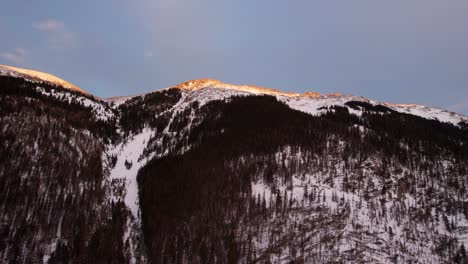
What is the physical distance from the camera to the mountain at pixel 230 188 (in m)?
49.8

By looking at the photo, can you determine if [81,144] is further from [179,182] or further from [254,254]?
[254,254]

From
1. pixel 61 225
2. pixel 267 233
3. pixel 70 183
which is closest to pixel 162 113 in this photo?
pixel 70 183

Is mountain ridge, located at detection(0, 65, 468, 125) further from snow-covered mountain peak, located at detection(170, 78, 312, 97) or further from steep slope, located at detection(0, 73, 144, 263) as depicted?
steep slope, located at detection(0, 73, 144, 263)

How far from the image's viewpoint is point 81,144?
238ft

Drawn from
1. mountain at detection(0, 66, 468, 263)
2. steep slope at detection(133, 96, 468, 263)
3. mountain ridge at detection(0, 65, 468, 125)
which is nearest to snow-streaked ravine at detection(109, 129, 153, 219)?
mountain at detection(0, 66, 468, 263)

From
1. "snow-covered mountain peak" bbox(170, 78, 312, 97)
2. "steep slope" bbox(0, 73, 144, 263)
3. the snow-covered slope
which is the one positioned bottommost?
"steep slope" bbox(0, 73, 144, 263)

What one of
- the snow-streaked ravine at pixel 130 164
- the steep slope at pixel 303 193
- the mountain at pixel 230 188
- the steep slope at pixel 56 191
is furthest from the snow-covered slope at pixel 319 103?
the steep slope at pixel 56 191

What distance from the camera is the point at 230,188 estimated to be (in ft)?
193

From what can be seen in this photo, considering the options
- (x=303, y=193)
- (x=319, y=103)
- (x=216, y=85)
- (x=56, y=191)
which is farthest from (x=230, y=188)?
(x=216, y=85)

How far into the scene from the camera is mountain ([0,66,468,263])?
4981 centimetres

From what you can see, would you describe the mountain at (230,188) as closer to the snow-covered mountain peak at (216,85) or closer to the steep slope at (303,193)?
the steep slope at (303,193)

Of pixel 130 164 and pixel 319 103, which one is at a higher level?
pixel 319 103

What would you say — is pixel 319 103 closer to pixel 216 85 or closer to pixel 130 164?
pixel 216 85

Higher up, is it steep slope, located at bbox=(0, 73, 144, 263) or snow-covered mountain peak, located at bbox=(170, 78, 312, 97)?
snow-covered mountain peak, located at bbox=(170, 78, 312, 97)
